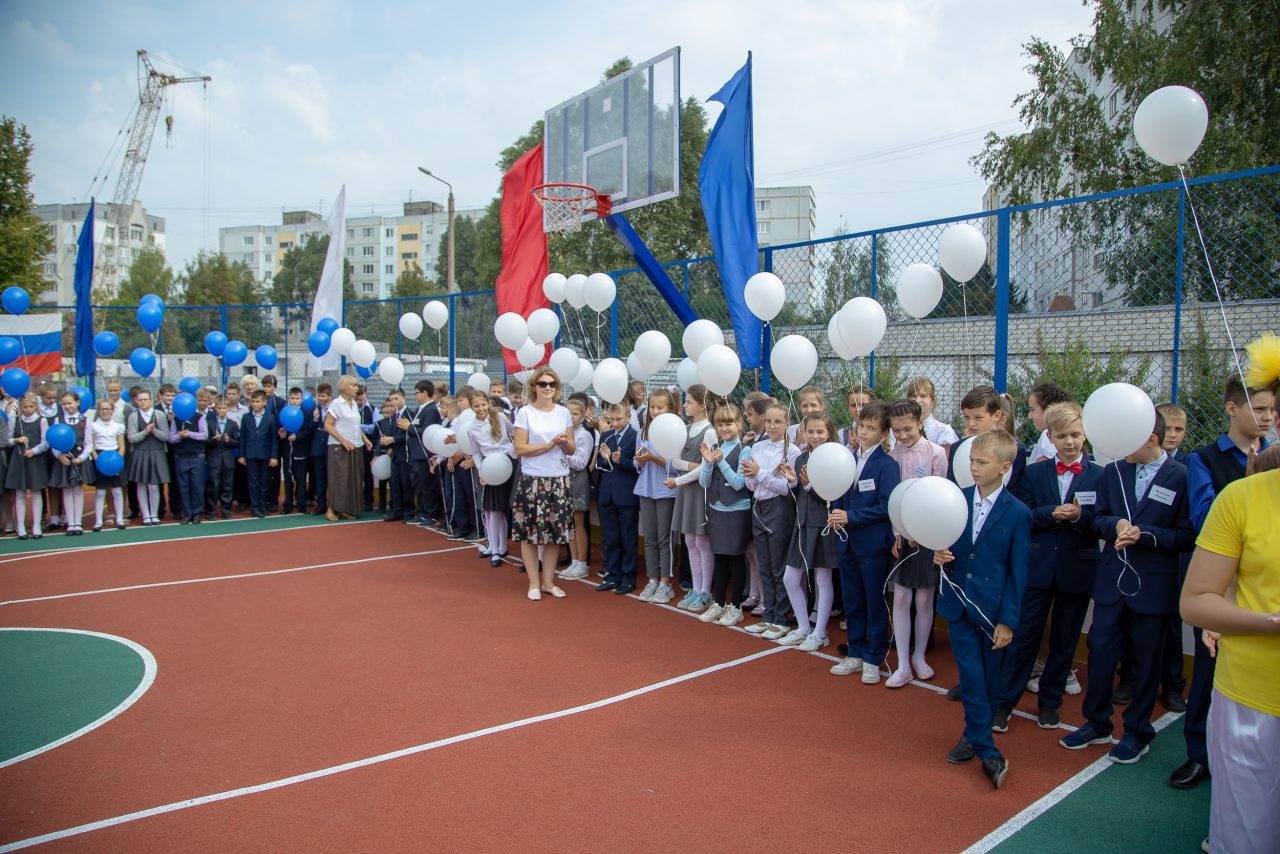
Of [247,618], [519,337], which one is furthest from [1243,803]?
[519,337]

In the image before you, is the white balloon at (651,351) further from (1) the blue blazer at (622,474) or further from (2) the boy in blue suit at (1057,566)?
(2) the boy in blue suit at (1057,566)

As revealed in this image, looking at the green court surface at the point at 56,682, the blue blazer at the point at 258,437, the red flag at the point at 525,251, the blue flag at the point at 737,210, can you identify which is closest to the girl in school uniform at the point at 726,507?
the blue flag at the point at 737,210

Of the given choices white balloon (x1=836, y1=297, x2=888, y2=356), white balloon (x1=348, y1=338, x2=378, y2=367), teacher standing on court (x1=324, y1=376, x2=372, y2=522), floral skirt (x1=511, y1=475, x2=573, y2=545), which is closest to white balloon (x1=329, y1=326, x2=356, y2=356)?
white balloon (x1=348, y1=338, x2=378, y2=367)

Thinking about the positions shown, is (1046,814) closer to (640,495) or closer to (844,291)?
(640,495)

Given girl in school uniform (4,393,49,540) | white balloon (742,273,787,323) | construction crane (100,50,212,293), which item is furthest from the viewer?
construction crane (100,50,212,293)

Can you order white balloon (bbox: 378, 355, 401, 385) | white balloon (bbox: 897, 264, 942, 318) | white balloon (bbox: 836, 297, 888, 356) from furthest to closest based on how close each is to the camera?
1. white balloon (bbox: 378, 355, 401, 385)
2. white balloon (bbox: 897, 264, 942, 318)
3. white balloon (bbox: 836, 297, 888, 356)

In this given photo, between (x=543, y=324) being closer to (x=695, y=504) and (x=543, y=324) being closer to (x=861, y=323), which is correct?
(x=695, y=504)

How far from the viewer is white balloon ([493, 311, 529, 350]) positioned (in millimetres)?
9477

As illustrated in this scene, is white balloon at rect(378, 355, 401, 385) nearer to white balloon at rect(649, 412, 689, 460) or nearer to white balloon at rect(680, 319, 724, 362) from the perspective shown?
white balloon at rect(680, 319, 724, 362)

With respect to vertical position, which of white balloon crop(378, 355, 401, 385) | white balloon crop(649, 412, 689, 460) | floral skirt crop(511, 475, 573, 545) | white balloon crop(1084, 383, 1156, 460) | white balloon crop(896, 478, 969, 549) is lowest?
floral skirt crop(511, 475, 573, 545)

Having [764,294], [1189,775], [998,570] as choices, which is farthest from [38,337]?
[1189,775]

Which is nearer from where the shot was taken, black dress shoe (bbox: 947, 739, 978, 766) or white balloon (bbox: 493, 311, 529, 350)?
black dress shoe (bbox: 947, 739, 978, 766)

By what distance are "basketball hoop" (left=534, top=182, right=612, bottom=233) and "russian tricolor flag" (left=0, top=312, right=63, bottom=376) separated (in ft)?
33.4

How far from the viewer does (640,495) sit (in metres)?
7.38
